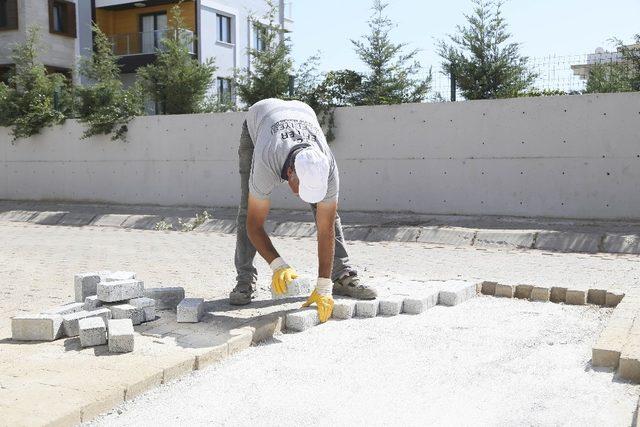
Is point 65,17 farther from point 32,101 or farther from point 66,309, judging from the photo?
point 66,309

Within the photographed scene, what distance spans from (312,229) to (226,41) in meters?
16.4

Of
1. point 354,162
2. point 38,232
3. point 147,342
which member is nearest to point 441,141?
point 354,162

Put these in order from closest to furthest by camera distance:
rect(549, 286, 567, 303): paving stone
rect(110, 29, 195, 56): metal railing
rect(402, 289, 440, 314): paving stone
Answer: rect(402, 289, 440, 314): paving stone < rect(549, 286, 567, 303): paving stone < rect(110, 29, 195, 56): metal railing

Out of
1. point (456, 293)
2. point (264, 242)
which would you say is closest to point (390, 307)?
point (456, 293)

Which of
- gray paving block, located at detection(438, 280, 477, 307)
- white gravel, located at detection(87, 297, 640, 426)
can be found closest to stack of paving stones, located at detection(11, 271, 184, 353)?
white gravel, located at detection(87, 297, 640, 426)

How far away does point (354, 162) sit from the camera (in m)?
11.9

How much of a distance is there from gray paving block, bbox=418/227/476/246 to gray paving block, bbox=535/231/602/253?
0.96 meters

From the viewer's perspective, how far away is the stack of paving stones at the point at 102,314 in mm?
3926

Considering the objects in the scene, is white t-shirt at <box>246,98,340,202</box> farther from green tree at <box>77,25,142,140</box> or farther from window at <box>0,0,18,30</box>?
window at <box>0,0,18,30</box>

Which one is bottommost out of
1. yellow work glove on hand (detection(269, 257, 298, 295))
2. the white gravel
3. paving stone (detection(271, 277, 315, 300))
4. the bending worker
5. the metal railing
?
the white gravel

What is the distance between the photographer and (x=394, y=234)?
401 inches

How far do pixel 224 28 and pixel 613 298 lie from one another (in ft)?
73.0

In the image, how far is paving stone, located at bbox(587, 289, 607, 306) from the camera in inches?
209

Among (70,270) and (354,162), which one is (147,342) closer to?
(70,270)
